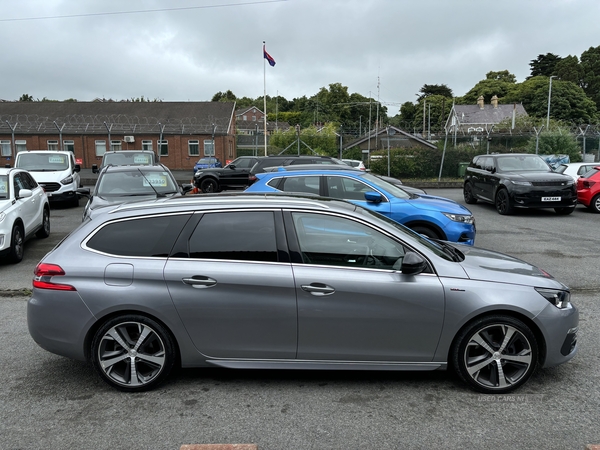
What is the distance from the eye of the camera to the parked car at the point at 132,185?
10820mm

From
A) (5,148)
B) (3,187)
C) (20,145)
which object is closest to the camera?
(3,187)

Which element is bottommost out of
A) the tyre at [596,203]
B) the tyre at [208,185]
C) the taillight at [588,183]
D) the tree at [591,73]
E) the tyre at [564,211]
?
the tyre at [564,211]

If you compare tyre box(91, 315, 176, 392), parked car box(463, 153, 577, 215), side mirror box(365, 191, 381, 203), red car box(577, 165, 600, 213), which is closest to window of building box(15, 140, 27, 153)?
parked car box(463, 153, 577, 215)

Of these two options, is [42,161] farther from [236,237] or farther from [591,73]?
[591,73]

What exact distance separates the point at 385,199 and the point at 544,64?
356ft

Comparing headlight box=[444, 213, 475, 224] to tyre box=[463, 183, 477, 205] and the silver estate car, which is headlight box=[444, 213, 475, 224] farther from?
tyre box=[463, 183, 477, 205]

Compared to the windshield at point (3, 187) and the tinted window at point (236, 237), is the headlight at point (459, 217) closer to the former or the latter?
the tinted window at point (236, 237)

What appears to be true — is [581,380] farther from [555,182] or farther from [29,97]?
[29,97]

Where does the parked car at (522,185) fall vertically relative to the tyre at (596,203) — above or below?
above

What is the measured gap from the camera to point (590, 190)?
15.1m

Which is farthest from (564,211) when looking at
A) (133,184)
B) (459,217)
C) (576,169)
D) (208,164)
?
(208,164)

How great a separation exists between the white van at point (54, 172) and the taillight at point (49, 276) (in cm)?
1293

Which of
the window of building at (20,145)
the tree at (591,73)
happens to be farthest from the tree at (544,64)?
the window of building at (20,145)

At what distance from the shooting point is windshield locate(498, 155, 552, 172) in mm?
15359
